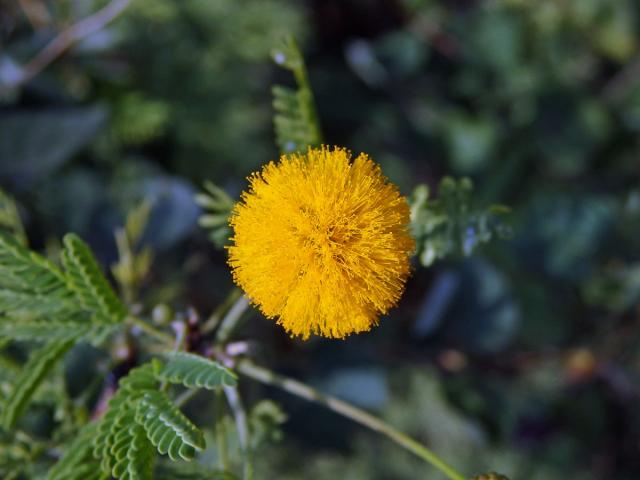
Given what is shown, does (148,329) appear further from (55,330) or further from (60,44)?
(60,44)

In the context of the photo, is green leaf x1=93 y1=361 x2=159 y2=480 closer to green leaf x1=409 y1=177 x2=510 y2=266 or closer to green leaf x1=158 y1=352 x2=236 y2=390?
green leaf x1=158 y1=352 x2=236 y2=390

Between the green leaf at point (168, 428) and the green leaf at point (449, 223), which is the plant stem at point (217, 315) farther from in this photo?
the green leaf at point (449, 223)

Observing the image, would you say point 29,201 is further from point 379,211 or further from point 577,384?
point 577,384

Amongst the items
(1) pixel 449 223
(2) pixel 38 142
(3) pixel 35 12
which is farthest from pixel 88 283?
(3) pixel 35 12

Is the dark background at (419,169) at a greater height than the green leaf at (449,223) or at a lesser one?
greater

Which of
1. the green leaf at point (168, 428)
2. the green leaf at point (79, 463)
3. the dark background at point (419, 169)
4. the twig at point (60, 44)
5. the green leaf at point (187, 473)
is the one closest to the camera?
the green leaf at point (168, 428)

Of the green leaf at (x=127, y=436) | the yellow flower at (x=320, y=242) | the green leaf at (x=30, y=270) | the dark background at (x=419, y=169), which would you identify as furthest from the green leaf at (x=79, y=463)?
the dark background at (x=419, y=169)

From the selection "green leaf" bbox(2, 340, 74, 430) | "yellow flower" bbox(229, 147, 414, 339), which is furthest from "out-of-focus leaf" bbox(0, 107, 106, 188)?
"yellow flower" bbox(229, 147, 414, 339)

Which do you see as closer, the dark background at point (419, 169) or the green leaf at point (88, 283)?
the green leaf at point (88, 283)
